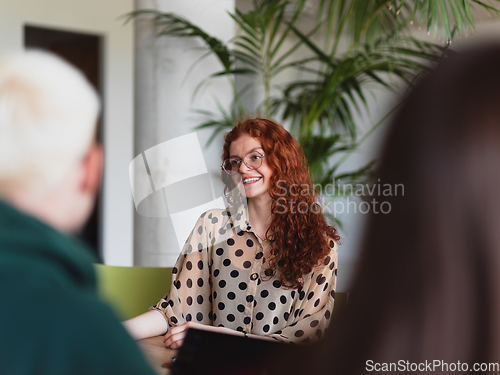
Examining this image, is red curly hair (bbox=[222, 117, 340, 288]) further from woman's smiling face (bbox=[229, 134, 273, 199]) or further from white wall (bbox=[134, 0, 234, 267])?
white wall (bbox=[134, 0, 234, 267])

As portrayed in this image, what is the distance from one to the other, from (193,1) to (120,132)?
145cm

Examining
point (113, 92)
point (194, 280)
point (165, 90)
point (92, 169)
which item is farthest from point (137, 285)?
point (113, 92)

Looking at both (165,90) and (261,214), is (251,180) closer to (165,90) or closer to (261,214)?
(261,214)

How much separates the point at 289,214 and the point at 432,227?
2.97 feet

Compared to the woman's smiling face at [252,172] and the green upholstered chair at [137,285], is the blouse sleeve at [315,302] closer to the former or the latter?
the woman's smiling face at [252,172]

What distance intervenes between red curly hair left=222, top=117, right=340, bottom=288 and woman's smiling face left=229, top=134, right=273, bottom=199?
10 mm

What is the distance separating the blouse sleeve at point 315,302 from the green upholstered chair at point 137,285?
1.38ft

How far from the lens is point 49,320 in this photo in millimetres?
211

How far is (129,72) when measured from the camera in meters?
3.33

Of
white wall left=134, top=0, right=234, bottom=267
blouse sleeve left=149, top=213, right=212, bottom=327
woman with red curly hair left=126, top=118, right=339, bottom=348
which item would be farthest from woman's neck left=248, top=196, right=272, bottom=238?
white wall left=134, top=0, right=234, bottom=267

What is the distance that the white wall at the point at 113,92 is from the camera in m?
3.12

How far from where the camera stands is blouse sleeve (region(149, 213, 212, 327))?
1153mm

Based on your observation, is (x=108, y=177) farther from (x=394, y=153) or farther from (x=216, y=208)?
(x=394, y=153)

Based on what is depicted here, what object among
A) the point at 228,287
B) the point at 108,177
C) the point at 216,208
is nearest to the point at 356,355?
the point at 228,287
